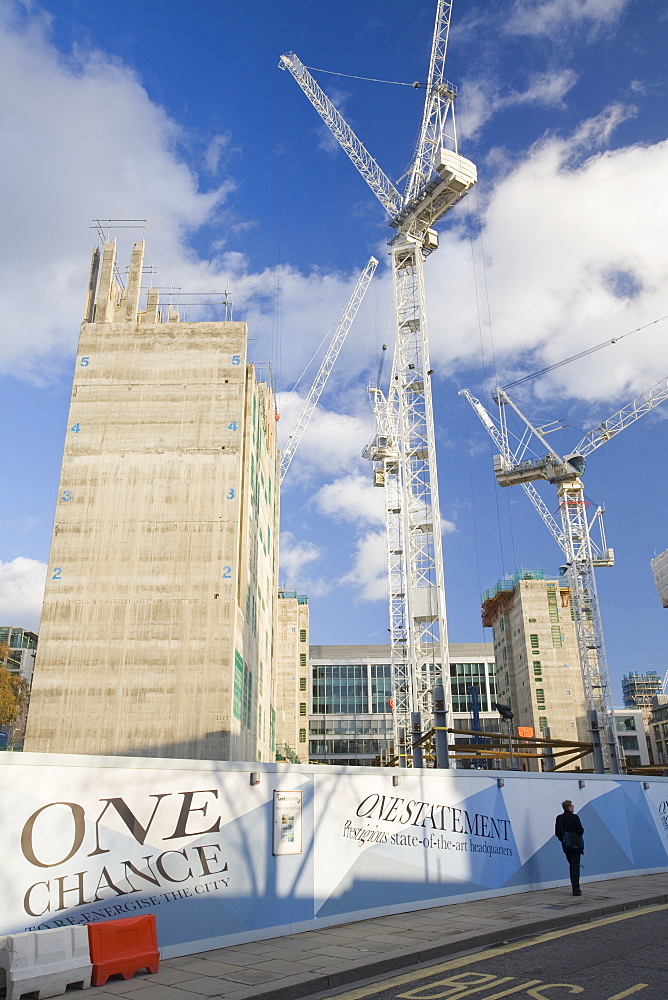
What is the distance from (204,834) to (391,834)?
4.25m

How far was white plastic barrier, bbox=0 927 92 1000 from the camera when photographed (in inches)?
322

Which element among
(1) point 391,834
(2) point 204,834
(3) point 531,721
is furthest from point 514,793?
(3) point 531,721

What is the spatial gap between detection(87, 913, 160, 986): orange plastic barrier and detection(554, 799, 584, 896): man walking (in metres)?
9.12

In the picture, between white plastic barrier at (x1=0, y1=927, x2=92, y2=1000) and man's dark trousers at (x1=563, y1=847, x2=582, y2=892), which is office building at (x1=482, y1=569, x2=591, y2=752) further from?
white plastic barrier at (x1=0, y1=927, x2=92, y2=1000)

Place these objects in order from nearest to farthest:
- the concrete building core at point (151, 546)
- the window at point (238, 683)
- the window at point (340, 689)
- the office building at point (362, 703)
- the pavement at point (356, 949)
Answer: the pavement at point (356, 949), the concrete building core at point (151, 546), the window at point (238, 683), the office building at point (362, 703), the window at point (340, 689)

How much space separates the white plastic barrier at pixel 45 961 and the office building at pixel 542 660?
91.6 meters

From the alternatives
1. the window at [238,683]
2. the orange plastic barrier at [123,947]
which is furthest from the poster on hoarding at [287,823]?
the window at [238,683]

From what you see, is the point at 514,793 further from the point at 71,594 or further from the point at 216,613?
the point at 71,594

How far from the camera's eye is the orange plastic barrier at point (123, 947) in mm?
8938

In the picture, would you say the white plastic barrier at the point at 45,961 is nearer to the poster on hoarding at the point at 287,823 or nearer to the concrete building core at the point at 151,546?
the poster on hoarding at the point at 287,823

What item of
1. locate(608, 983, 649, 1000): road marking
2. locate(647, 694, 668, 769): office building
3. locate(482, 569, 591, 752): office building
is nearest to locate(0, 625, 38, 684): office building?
locate(482, 569, 591, 752): office building

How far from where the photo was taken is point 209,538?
37.6 metres

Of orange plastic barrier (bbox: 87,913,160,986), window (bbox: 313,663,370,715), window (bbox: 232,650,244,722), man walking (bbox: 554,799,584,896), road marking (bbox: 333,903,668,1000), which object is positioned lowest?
road marking (bbox: 333,903,668,1000)

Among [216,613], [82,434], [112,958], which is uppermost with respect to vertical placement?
[82,434]
